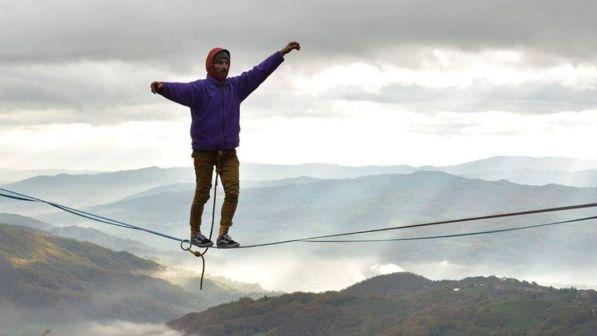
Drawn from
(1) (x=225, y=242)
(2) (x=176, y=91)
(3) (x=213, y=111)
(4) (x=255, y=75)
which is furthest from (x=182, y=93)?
(1) (x=225, y=242)

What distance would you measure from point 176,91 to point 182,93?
0.15 meters

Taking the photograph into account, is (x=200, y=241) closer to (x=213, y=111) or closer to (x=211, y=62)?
(x=213, y=111)

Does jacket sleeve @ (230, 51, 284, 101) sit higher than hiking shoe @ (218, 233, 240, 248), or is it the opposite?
jacket sleeve @ (230, 51, 284, 101)

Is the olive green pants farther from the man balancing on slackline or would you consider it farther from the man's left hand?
the man's left hand

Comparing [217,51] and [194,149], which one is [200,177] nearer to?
[194,149]

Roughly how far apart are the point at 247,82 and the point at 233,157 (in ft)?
5.66

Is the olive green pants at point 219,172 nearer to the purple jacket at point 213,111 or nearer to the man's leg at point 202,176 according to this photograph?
the man's leg at point 202,176

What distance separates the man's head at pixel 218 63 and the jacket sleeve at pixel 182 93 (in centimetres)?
55

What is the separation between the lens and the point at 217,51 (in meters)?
15.2

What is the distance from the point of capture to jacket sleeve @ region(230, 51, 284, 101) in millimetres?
16344

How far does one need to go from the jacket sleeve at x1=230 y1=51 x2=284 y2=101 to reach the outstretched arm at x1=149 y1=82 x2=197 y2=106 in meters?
1.34

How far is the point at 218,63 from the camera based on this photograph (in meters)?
15.5

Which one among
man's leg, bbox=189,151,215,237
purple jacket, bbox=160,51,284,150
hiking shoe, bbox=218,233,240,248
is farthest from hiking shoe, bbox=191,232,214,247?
purple jacket, bbox=160,51,284,150

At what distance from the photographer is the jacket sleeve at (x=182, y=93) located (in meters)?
14.9
